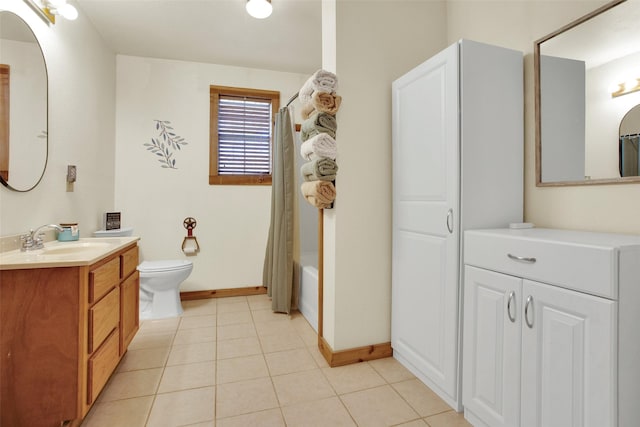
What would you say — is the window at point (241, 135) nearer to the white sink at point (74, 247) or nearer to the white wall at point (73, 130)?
the white wall at point (73, 130)

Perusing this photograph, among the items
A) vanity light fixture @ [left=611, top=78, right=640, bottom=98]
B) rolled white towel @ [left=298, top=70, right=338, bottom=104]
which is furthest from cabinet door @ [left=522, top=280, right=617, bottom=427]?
rolled white towel @ [left=298, top=70, right=338, bottom=104]

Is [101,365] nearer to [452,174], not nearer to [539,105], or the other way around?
[452,174]

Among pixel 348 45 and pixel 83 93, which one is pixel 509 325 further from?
pixel 83 93

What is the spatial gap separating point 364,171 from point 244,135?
2037mm

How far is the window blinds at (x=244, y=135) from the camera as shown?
356cm

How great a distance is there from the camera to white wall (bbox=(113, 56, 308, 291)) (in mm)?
3254

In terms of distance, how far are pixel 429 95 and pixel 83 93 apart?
103 inches

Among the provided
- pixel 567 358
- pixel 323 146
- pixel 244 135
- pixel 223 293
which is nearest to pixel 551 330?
pixel 567 358

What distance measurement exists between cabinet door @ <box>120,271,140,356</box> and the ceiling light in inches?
81.3

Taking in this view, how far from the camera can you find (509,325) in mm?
1272

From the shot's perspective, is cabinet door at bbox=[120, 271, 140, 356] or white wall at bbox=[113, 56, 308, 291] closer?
cabinet door at bbox=[120, 271, 140, 356]

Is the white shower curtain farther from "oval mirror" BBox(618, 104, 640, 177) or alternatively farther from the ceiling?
"oval mirror" BBox(618, 104, 640, 177)

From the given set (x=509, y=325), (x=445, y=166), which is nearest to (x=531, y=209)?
(x=445, y=166)

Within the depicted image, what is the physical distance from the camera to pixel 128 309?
2.04 m
